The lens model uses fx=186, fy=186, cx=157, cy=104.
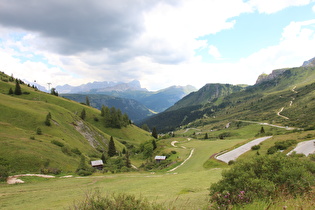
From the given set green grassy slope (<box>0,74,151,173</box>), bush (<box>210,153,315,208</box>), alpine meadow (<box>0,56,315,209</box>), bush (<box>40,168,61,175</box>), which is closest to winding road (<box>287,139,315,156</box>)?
alpine meadow (<box>0,56,315,209</box>)

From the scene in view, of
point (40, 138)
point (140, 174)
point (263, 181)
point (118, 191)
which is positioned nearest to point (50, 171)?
point (140, 174)

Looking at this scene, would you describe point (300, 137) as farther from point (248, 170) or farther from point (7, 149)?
point (7, 149)

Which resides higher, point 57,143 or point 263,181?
point 263,181

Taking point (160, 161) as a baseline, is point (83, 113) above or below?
above

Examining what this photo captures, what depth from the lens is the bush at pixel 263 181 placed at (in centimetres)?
893

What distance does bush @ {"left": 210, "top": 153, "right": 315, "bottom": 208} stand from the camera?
893 centimetres

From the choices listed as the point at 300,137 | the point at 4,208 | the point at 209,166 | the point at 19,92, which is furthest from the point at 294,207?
the point at 19,92

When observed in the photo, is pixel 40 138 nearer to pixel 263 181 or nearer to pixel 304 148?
pixel 263 181

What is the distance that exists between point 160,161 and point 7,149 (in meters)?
43.3

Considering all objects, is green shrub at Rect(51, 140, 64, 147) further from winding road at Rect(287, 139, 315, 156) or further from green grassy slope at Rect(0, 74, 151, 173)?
winding road at Rect(287, 139, 315, 156)

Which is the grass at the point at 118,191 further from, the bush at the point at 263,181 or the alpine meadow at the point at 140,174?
the bush at the point at 263,181

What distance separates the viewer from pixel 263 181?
384 inches

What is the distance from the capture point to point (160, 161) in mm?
65500

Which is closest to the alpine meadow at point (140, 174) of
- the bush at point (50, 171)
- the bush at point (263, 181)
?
the bush at point (263, 181)
